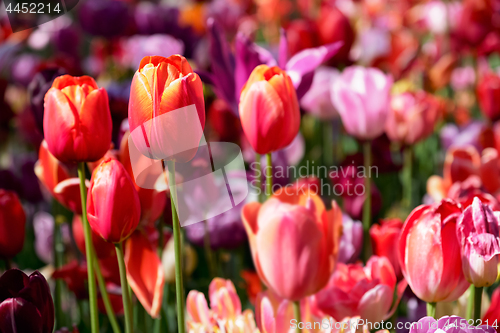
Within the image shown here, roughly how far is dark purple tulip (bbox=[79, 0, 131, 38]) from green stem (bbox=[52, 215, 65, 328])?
671 mm

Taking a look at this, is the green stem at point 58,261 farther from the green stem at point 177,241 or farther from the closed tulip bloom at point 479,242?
the closed tulip bloom at point 479,242

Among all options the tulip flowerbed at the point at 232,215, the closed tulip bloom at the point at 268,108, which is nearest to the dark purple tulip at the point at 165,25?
the tulip flowerbed at the point at 232,215

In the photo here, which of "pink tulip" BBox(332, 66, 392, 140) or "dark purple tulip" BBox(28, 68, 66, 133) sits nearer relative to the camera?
"dark purple tulip" BBox(28, 68, 66, 133)

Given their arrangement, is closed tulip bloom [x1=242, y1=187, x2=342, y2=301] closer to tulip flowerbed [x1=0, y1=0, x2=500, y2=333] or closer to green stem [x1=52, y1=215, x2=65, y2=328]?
tulip flowerbed [x1=0, y1=0, x2=500, y2=333]

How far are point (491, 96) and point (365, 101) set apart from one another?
1.16ft

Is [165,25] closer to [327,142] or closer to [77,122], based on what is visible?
[327,142]

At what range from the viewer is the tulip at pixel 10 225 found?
0.45 m

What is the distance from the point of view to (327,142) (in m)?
1.13

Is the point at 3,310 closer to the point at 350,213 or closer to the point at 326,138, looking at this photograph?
the point at 350,213

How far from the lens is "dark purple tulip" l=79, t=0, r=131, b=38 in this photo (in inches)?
45.1

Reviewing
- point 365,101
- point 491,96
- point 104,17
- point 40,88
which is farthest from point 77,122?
point 104,17

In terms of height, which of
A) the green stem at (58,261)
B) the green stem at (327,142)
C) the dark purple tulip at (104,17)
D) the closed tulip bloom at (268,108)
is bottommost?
the green stem at (327,142)

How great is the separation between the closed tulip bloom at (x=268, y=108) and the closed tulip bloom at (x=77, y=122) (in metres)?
0.11

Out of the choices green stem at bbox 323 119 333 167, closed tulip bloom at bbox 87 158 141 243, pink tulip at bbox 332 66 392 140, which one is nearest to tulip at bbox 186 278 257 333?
closed tulip bloom at bbox 87 158 141 243
